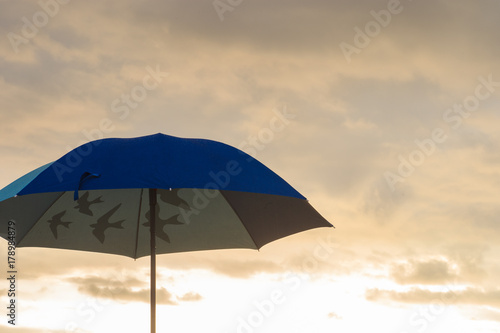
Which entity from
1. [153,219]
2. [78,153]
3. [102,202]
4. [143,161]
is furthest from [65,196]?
[143,161]

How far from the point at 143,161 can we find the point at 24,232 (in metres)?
2.67

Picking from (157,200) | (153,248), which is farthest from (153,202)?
(157,200)

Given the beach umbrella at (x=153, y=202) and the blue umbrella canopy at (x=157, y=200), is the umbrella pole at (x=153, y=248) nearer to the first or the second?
the beach umbrella at (x=153, y=202)

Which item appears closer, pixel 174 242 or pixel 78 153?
pixel 78 153

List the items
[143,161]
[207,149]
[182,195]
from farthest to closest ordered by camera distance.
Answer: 1. [182,195]
2. [207,149]
3. [143,161]

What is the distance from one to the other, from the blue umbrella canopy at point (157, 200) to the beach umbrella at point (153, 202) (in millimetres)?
10

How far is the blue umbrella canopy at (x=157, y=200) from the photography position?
5348 millimetres

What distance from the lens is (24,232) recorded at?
24.1 ft

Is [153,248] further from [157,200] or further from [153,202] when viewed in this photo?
[157,200]

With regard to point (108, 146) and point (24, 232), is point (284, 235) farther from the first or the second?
point (24, 232)

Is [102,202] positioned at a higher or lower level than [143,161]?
higher

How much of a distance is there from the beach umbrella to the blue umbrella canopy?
0.01 metres

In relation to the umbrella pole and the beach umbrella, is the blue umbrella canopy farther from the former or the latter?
the umbrella pole

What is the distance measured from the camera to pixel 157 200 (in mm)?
7668
